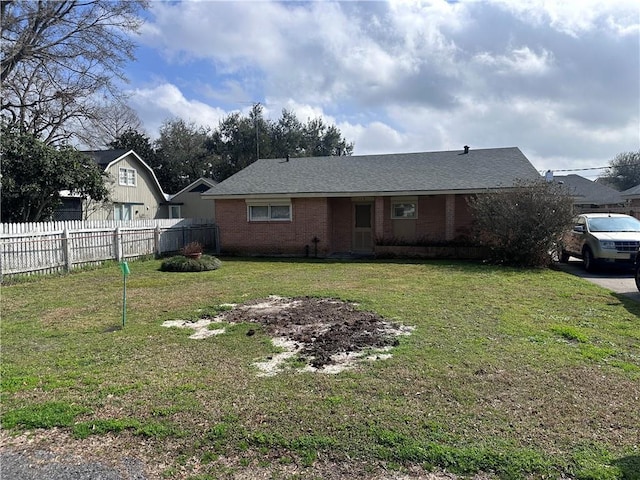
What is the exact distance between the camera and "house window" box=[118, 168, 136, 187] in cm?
2652

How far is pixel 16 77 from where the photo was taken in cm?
2372

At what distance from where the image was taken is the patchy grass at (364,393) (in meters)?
2.98

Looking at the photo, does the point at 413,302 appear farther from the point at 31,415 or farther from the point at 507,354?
the point at 31,415

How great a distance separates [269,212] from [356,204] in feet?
12.3

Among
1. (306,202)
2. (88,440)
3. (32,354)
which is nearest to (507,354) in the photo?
(88,440)

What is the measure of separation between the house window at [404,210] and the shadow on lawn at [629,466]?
14940mm

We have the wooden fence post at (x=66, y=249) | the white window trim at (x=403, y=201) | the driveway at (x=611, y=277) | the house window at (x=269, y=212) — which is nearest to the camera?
the driveway at (x=611, y=277)

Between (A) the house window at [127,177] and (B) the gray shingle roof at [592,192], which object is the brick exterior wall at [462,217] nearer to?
(B) the gray shingle roof at [592,192]

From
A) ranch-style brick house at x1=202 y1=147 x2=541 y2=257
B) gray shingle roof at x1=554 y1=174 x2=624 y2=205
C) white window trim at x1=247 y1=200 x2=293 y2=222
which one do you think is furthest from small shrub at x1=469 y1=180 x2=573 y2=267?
gray shingle roof at x1=554 y1=174 x2=624 y2=205

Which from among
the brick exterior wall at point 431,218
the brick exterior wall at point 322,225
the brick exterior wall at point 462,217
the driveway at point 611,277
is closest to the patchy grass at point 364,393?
the driveway at point 611,277

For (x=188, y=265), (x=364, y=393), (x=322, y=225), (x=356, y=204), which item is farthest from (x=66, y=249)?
(x=364, y=393)

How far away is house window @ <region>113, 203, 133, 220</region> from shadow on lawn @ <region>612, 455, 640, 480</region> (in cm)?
2765

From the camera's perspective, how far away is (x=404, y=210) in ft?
58.0

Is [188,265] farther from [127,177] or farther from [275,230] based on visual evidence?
[127,177]
